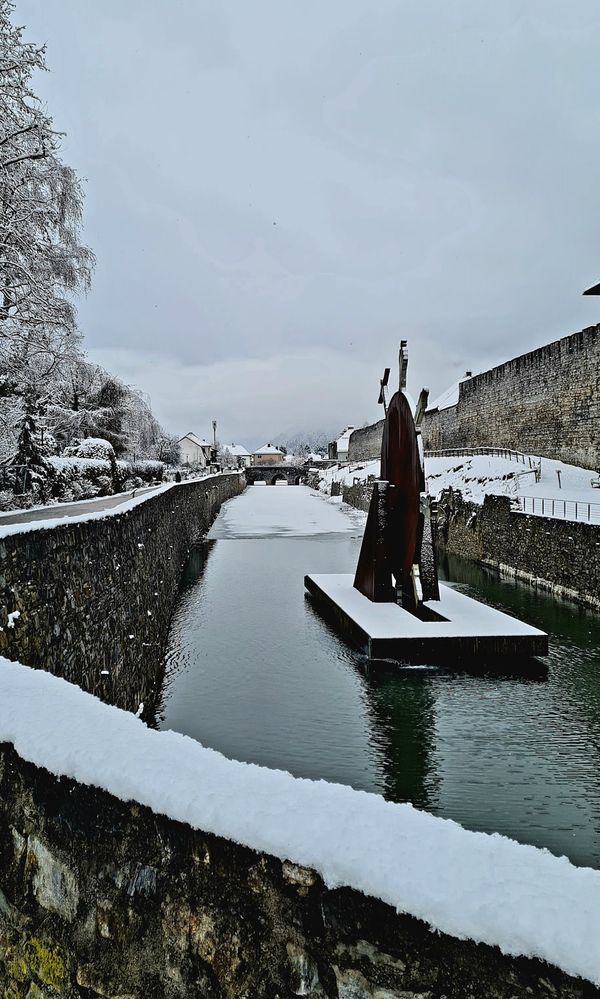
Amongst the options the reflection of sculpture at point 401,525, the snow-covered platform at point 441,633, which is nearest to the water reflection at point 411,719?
the snow-covered platform at point 441,633

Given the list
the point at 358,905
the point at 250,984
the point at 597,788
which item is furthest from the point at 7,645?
the point at 597,788

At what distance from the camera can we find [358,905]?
1.63m

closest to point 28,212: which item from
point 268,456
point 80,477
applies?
point 80,477

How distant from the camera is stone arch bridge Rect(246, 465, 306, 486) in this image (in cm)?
10800

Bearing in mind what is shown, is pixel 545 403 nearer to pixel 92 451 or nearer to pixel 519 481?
pixel 519 481

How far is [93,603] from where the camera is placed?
21.3 feet

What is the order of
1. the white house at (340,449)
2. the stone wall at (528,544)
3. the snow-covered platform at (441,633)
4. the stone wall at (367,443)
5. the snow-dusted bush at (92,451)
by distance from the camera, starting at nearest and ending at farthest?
the snow-covered platform at (441,633), the stone wall at (528,544), the snow-dusted bush at (92,451), the stone wall at (367,443), the white house at (340,449)

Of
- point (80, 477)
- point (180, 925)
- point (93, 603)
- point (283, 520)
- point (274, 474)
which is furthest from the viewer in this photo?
point (274, 474)

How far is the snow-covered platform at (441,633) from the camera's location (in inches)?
407

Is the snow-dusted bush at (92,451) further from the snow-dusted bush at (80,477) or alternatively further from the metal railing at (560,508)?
the metal railing at (560,508)

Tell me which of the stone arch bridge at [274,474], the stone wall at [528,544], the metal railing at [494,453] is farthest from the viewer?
the stone arch bridge at [274,474]

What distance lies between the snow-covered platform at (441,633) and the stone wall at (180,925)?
844cm

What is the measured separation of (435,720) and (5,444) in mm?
10945

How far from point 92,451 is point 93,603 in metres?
15.8
